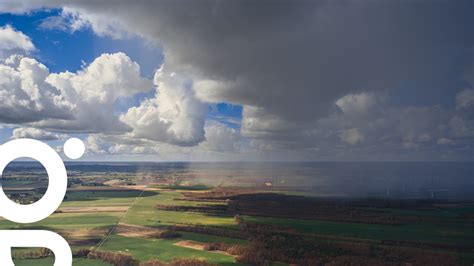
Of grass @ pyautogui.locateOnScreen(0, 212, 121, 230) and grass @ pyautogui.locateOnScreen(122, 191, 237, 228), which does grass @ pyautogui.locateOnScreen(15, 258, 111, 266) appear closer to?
grass @ pyautogui.locateOnScreen(0, 212, 121, 230)

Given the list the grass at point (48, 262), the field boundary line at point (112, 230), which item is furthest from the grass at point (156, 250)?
the grass at point (48, 262)

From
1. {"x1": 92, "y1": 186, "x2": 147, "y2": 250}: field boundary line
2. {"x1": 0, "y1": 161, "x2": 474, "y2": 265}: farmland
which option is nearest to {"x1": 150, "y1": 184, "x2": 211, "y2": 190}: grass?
{"x1": 0, "y1": 161, "x2": 474, "y2": 265}: farmland

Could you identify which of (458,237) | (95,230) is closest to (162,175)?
(95,230)

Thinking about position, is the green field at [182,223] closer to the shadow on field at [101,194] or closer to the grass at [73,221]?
the grass at [73,221]

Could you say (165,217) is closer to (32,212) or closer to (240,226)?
(240,226)

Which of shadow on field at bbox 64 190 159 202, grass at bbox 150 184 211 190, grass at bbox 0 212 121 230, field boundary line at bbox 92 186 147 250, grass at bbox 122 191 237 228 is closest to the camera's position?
field boundary line at bbox 92 186 147 250

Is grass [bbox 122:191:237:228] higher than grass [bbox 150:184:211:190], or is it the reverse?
grass [bbox 150:184:211:190]

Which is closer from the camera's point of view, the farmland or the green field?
the farmland

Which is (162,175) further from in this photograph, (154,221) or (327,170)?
(327,170)
